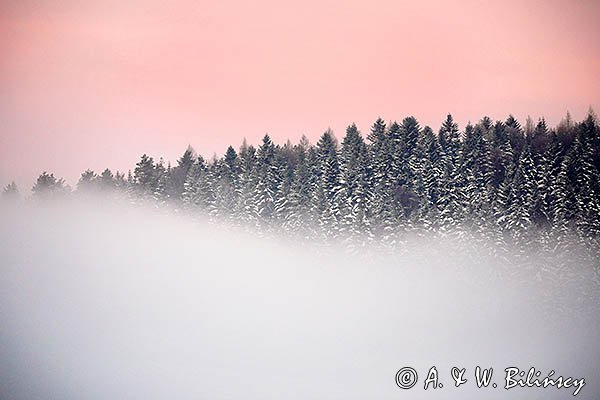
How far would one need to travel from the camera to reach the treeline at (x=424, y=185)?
285 feet

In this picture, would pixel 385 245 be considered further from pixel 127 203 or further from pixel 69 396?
pixel 127 203

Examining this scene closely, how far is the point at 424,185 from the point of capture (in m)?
94.7

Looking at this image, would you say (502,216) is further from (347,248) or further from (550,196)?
(347,248)

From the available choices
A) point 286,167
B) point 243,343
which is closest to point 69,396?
point 243,343

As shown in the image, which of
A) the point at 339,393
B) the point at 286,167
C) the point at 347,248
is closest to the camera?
the point at 339,393

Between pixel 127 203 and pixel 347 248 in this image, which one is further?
pixel 127 203

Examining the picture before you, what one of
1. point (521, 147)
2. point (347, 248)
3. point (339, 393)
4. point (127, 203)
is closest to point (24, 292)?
point (127, 203)

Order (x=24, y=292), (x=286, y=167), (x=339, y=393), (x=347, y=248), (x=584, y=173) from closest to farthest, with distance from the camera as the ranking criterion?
1. (x=339, y=393)
2. (x=584, y=173)
3. (x=347, y=248)
4. (x=286, y=167)
5. (x=24, y=292)

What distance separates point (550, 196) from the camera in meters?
87.1

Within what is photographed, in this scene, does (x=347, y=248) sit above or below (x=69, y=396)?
above

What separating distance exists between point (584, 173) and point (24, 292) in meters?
64.0

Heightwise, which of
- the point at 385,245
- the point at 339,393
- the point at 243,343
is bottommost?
the point at 339,393

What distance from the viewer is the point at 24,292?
115 meters

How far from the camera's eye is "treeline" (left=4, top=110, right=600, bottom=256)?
8681 cm
